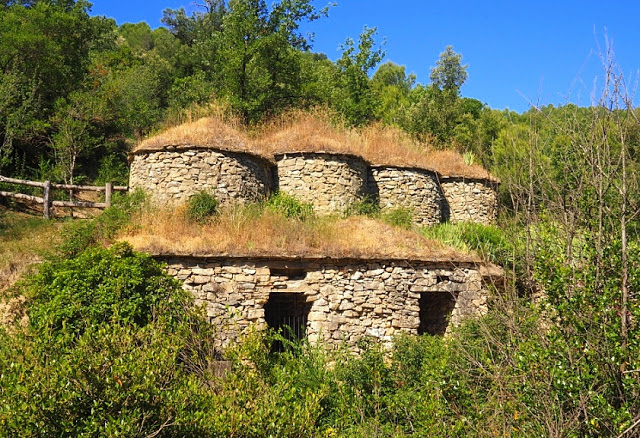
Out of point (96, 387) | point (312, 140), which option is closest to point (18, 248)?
point (312, 140)

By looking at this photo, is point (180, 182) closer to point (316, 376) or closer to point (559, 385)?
point (316, 376)

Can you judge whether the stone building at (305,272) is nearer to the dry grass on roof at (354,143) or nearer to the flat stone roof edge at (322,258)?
the flat stone roof edge at (322,258)

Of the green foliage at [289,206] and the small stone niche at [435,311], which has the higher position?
the green foliage at [289,206]

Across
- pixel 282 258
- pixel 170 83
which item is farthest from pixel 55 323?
pixel 170 83

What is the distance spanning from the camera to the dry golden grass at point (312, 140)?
49.0ft

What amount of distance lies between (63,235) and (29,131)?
11.0 m

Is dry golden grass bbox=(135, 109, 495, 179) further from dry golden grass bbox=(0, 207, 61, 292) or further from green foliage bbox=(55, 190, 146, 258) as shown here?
dry golden grass bbox=(0, 207, 61, 292)

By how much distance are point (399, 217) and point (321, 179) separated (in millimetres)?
2476

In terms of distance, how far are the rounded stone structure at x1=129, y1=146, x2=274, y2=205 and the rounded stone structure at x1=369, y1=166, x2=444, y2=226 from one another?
4137mm

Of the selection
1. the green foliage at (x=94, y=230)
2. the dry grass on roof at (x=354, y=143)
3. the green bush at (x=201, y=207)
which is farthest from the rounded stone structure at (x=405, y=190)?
the green foliage at (x=94, y=230)

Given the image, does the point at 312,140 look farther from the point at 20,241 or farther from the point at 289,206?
the point at 20,241

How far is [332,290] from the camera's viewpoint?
40.6ft

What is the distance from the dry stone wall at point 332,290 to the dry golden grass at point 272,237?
23 centimetres

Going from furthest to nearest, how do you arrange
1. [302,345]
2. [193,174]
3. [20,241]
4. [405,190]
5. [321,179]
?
[405,190] → [321,179] → [20,241] → [193,174] → [302,345]
